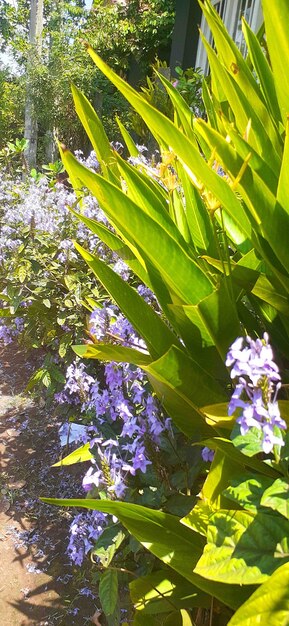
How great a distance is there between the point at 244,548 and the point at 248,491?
0.09 meters

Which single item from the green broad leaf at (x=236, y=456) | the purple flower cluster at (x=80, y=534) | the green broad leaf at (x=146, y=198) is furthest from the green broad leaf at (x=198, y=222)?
the purple flower cluster at (x=80, y=534)

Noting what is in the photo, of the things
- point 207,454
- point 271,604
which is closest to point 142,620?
point 207,454

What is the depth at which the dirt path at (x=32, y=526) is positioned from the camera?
211cm

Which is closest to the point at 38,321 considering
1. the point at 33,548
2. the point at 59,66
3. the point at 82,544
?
the point at 33,548

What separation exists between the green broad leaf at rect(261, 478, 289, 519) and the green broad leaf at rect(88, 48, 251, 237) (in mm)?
506

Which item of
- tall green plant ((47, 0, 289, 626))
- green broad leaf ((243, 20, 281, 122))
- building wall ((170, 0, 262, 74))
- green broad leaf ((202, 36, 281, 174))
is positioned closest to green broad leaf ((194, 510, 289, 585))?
tall green plant ((47, 0, 289, 626))

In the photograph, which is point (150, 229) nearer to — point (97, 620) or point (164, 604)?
point (164, 604)

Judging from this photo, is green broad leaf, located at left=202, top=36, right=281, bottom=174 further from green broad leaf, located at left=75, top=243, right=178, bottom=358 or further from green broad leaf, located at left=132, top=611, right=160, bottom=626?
green broad leaf, located at left=132, top=611, right=160, bottom=626

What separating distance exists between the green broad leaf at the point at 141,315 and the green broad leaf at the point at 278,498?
44 cm

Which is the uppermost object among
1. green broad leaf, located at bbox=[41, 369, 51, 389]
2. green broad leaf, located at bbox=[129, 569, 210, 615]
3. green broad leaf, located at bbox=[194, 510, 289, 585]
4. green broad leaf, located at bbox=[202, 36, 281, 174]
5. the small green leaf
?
the small green leaf

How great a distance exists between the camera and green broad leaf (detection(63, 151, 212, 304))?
1.06 m

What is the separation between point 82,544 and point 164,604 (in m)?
0.70

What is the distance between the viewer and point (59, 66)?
1112 cm

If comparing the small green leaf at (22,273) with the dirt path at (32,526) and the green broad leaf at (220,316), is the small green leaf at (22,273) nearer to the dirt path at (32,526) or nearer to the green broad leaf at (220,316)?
the dirt path at (32,526)
